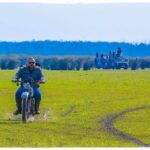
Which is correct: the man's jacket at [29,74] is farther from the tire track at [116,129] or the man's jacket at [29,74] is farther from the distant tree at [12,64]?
the distant tree at [12,64]

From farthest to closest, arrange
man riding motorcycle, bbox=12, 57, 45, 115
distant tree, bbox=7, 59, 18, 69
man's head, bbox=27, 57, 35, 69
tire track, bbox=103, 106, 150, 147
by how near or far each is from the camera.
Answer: distant tree, bbox=7, 59, 18, 69 < man riding motorcycle, bbox=12, 57, 45, 115 < man's head, bbox=27, 57, 35, 69 < tire track, bbox=103, 106, 150, 147

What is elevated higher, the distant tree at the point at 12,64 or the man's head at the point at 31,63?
the man's head at the point at 31,63

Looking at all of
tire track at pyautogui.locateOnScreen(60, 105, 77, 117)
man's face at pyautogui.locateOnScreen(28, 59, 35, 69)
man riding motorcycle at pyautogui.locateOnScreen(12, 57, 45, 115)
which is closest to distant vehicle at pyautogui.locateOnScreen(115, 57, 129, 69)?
tire track at pyautogui.locateOnScreen(60, 105, 77, 117)

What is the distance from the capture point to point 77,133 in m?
18.7

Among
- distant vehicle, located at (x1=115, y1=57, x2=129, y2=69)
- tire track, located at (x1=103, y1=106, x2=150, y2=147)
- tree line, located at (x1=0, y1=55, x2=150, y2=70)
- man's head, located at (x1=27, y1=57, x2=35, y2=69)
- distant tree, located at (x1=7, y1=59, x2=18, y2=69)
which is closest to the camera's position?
tire track, located at (x1=103, y1=106, x2=150, y2=147)

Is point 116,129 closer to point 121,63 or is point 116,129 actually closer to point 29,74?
point 29,74

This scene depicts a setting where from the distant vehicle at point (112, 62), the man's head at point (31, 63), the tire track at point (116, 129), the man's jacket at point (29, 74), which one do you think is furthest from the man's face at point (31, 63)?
the distant vehicle at point (112, 62)

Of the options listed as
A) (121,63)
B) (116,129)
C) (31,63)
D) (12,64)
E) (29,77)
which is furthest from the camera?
(121,63)

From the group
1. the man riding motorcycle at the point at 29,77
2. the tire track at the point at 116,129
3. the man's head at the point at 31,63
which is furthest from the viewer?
the man riding motorcycle at the point at 29,77

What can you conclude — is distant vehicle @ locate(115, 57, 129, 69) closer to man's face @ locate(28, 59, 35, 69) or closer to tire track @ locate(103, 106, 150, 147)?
tire track @ locate(103, 106, 150, 147)

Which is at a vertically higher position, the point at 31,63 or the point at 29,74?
the point at 31,63

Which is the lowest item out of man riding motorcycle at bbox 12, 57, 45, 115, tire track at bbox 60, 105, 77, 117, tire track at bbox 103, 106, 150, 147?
tire track at bbox 60, 105, 77, 117

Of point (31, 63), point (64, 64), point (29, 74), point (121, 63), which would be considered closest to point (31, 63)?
point (31, 63)

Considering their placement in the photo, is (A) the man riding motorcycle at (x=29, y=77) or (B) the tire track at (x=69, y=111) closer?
(A) the man riding motorcycle at (x=29, y=77)
